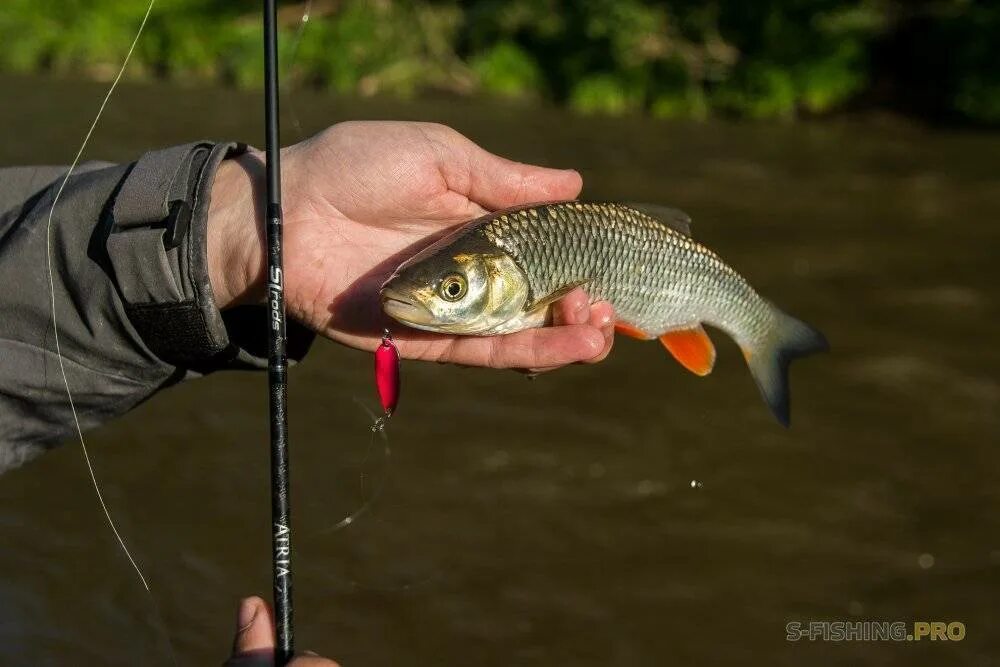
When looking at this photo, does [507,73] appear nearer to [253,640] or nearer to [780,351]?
[780,351]

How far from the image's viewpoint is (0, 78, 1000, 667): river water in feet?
17.2

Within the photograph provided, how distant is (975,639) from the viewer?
213 inches

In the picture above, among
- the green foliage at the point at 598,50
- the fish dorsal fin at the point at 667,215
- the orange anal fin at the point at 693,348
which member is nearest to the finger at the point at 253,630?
the fish dorsal fin at the point at 667,215

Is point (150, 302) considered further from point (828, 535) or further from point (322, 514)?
point (828, 535)

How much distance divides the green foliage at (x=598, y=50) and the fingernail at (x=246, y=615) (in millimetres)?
15155

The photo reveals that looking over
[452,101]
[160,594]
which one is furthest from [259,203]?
[452,101]

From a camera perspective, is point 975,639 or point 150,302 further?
point 975,639

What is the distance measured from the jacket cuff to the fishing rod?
21cm

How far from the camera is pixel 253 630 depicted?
257cm

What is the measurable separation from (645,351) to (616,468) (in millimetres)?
1879

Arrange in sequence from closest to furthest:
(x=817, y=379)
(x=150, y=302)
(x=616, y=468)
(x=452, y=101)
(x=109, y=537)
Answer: (x=150, y=302) < (x=109, y=537) < (x=616, y=468) < (x=817, y=379) < (x=452, y=101)

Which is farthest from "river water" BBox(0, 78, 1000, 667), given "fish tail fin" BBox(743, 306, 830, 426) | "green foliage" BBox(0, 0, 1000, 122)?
"green foliage" BBox(0, 0, 1000, 122)

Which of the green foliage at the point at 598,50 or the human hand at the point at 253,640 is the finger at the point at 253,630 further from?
the green foliage at the point at 598,50

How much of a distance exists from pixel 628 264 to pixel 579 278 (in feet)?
0.55
